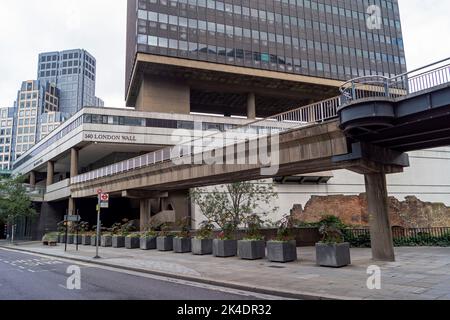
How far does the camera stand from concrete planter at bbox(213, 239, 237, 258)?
19375 millimetres

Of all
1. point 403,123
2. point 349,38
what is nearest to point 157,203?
point 403,123

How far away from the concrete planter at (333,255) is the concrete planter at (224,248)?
599 centimetres

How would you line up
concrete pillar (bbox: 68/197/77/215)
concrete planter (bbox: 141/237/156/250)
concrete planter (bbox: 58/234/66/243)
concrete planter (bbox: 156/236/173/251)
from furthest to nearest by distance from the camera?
concrete pillar (bbox: 68/197/77/215) → concrete planter (bbox: 58/234/66/243) → concrete planter (bbox: 141/237/156/250) → concrete planter (bbox: 156/236/173/251)

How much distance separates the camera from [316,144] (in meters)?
17.5

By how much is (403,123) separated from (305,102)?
2515 inches

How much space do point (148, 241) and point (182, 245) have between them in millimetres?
4360

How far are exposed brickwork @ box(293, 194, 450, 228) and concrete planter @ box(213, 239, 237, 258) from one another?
16.9m

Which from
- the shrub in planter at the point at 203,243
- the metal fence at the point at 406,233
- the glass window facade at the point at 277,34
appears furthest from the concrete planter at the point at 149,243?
the glass window facade at the point at 277,34

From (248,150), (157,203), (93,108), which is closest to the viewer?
(248,150)

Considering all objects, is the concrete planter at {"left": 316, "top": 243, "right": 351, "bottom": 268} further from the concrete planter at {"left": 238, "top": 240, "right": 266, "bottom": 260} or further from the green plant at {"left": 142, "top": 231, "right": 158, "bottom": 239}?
the green plant at {"left": 142, "top": 231, "right": 158, "bottom": 239}

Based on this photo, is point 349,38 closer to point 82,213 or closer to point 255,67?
point 255,67

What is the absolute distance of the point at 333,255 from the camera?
14.2m

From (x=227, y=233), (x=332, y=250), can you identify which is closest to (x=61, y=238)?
(x=227, y=233)

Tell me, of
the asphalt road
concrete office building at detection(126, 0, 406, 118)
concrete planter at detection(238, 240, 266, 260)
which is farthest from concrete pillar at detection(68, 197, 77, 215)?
concrete planter at detection(238, 240, 266, 260)
